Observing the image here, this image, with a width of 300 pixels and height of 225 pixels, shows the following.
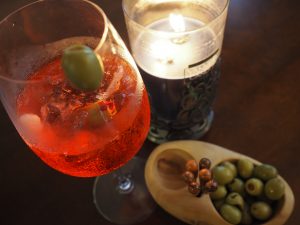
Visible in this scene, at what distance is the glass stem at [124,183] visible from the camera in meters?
0.69

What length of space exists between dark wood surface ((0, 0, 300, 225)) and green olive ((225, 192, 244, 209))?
8 centimetres

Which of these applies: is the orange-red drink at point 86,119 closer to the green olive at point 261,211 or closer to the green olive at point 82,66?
the green olive at point 82,66

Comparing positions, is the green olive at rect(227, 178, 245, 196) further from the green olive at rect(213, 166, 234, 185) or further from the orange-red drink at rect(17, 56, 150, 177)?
the orange-red drink at rect(17, 56, 150, 177)

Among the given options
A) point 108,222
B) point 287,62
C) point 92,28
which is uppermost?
point 92,28

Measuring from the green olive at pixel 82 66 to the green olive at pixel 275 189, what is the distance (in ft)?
0.94

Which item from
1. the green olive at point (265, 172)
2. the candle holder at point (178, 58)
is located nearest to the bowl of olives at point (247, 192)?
the green olive at point (265, 172)

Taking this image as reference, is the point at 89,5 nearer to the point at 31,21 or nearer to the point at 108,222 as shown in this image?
the point at 31,21

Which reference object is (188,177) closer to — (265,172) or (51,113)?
(265,172)

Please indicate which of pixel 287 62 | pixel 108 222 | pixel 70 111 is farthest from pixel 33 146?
pixel 287 62

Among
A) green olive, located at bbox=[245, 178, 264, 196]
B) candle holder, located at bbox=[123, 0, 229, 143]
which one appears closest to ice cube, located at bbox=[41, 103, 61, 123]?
candle holder, located at bbox=[123, 0, 229, 143]

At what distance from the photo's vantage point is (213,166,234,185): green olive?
0.56 metres

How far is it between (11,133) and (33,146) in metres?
0.21

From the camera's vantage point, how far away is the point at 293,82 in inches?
26.9

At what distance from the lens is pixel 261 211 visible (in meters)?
0.53
